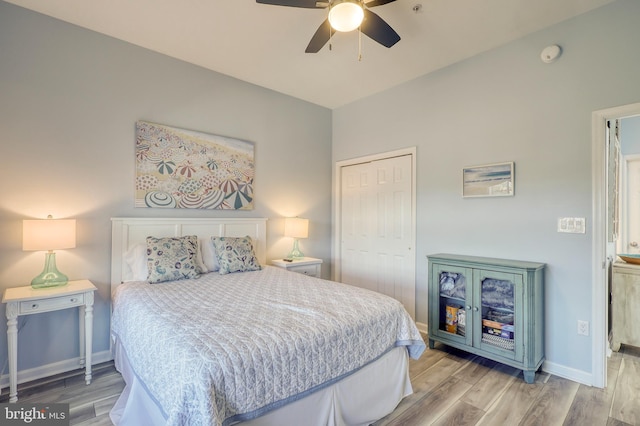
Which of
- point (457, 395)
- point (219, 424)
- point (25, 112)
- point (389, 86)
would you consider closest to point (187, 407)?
point (219, 424)

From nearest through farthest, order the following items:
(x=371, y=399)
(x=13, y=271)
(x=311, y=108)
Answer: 1. (x=371, y=399)
2. (x=13, y=271)
3. (x=311, y=108)

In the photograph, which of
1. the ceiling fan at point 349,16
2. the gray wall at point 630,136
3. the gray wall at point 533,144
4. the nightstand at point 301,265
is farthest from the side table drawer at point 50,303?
the gray wall at point 630,136

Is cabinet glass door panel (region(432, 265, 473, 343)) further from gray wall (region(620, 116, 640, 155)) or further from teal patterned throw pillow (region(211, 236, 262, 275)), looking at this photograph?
gray wall (region(620, 116, 640, 155))

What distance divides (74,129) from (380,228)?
130 inches

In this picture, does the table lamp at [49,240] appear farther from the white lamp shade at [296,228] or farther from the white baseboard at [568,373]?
the white baseboard at [568,373]

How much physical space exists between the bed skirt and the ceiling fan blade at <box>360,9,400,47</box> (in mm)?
2200

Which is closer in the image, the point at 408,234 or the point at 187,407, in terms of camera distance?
the point at 187,407

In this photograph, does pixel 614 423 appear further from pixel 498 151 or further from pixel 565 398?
pixel 498 151

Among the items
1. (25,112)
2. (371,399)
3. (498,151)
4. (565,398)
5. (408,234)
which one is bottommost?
(565,398)

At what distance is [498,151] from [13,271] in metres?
4.24

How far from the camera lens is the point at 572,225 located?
2447 millimetres

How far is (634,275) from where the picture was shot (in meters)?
2.84

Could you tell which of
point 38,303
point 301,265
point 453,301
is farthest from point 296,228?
point 38,303

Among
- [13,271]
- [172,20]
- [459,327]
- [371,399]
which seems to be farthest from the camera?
[459,327]
